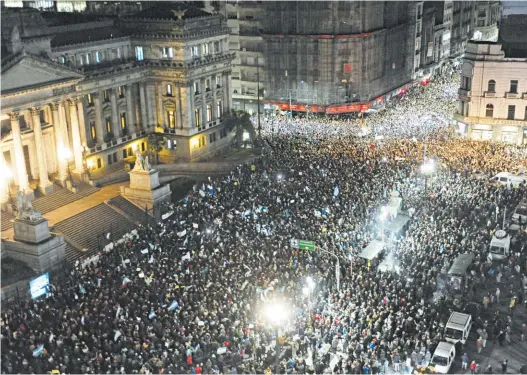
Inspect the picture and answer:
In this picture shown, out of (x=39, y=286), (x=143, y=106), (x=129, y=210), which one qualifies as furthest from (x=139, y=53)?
(x=39, y=286)

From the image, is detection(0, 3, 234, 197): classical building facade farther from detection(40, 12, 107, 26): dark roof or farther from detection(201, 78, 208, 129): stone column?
detection(40, 12, 107, 26): dark roof

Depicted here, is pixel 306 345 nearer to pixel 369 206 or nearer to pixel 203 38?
pixel 369 206

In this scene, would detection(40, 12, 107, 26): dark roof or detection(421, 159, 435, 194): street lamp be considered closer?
detection(421, 159, 435, 194): street lamp

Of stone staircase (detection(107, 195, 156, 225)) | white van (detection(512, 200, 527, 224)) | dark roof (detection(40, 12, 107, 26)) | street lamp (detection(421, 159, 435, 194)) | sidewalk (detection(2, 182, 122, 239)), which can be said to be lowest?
stone staircase (detection(107, 195, 156, 225))

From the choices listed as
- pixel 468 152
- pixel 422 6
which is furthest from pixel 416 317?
pixel 422 6

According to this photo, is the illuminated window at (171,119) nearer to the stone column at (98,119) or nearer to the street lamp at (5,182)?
the stone column at (98,119)

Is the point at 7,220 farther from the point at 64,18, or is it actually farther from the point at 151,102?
the point at 64,18

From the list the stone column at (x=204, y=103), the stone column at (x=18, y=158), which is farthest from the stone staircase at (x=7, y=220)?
the stone column at (x=204, y=103)

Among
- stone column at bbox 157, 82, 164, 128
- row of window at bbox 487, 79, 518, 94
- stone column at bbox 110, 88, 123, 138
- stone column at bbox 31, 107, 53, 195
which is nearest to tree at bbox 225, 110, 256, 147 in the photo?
stone column at bbox 157, 82, 164, 128
